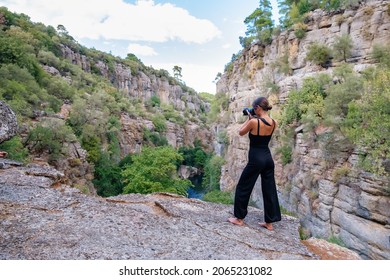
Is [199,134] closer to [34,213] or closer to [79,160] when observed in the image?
[79,160]

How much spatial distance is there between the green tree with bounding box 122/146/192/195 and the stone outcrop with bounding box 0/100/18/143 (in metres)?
15.0


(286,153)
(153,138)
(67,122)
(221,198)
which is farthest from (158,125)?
(286,153)

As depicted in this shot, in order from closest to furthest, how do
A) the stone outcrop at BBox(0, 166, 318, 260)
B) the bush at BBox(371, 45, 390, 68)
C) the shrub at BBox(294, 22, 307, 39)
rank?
the stone outcrop at BBox(0, 166, 318, 260), the bush at BBox(371, 45, 390, 68), the shrub at BBox(294, 22, 307, 39)

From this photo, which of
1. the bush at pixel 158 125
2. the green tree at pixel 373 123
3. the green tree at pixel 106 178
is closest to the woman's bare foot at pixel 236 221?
the green tree at pixel 373 123

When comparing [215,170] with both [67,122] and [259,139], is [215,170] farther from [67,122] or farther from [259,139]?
[259,139]

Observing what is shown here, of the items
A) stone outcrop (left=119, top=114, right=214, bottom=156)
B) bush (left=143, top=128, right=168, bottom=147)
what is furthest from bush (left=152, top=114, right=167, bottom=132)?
bush (left=143, top=128, right=168, bottom=147)

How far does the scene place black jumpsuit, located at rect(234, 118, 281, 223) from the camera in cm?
361

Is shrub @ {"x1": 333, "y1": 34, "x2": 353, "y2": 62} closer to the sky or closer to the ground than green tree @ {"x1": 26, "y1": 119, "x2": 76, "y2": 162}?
closer to the sky

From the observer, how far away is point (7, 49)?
76.3ft

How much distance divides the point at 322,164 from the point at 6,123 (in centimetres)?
1593

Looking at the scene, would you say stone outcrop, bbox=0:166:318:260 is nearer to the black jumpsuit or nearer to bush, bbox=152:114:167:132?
the black jumpsuit

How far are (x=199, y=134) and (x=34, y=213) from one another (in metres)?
54.2

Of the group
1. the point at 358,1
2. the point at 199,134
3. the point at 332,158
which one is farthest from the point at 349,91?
the point at 199,134

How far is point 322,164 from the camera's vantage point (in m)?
16.0
